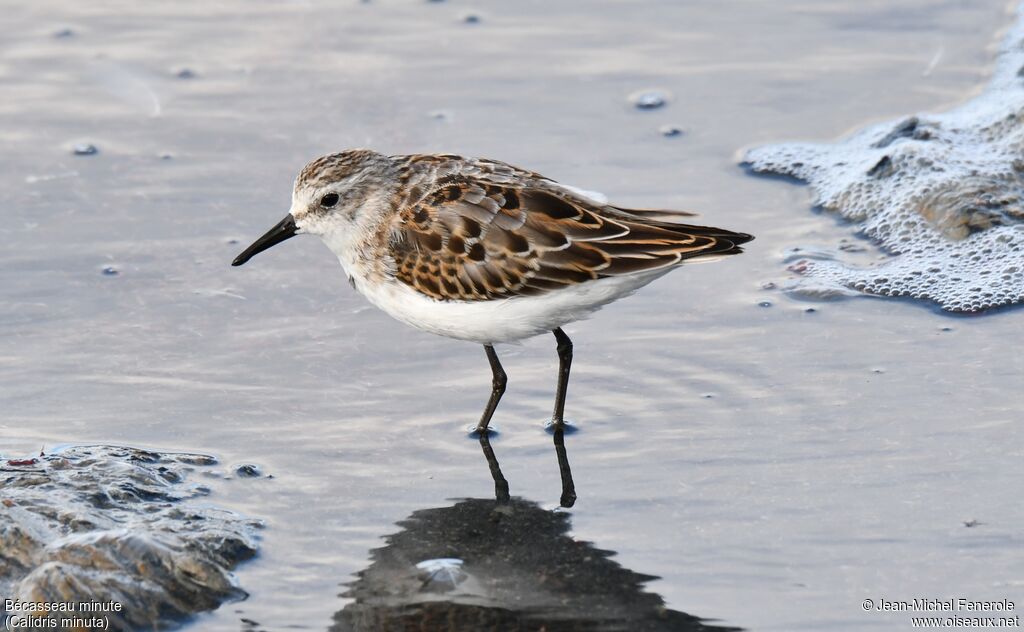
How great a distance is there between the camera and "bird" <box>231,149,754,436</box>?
6.07 m

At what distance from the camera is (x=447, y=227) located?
244 inches

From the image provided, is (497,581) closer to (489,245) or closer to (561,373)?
(561,373)

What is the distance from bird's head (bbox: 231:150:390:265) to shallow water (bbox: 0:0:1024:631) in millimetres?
748

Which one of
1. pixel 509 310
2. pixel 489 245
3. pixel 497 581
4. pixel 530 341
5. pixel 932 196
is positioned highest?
pixel 932 196

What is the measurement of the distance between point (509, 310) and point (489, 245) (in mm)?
286

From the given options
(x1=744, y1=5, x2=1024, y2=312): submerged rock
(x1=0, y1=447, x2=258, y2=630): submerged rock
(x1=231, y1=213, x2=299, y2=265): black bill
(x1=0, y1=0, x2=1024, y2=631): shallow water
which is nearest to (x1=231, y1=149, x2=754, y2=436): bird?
(x1=231, y1=213, x2=299, y2=265): black bill

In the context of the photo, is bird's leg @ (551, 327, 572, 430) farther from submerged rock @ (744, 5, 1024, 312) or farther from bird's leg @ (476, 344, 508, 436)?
submerged rock @ (744, 5, 1024, 312)

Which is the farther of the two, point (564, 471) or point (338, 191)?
point (338, 191)

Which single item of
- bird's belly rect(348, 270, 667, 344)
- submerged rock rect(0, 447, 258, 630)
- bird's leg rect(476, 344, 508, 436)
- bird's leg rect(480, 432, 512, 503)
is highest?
bird's belly rect(348, 270, 667, 344)

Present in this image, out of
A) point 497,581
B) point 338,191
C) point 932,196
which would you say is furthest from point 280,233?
point 932,196

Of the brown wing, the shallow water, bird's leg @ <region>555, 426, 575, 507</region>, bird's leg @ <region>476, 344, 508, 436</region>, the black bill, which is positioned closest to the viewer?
the shallow water

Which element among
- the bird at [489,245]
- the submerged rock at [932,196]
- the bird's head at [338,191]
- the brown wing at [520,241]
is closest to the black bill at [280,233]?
the bird's head at [338,191]

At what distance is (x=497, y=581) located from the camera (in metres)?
5.30

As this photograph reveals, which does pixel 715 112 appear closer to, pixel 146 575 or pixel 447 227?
pixel 447 227
